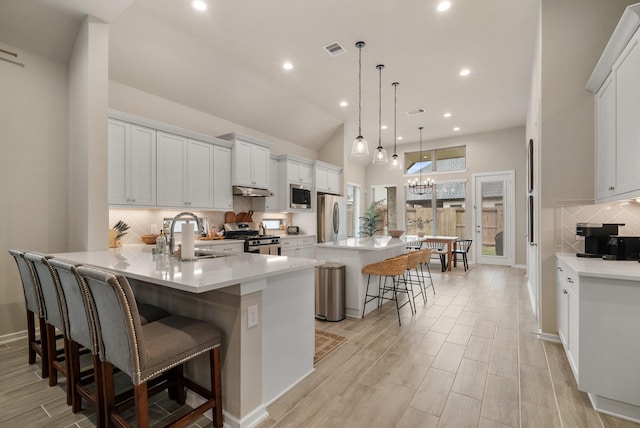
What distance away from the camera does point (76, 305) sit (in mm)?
1773

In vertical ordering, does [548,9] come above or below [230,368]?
above

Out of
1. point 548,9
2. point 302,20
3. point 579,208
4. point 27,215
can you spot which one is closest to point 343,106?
point 302,20

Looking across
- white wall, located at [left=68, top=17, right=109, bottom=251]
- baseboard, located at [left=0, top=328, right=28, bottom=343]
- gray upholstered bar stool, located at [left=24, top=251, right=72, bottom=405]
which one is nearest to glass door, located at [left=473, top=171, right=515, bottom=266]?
white wall, located at [left=68, top=17, right=109, bottom=251]

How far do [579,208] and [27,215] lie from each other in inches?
220

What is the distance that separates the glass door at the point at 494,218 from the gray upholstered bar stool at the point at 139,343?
7.93 m

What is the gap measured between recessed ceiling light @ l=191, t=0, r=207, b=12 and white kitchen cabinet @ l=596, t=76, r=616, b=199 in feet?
12.7

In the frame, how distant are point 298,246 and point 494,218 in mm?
5362

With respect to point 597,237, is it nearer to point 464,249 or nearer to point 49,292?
point 49,292

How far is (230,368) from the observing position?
176 cm

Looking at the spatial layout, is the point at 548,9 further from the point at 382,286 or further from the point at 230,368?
the point at 230,368

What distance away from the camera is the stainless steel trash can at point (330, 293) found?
3.60 m

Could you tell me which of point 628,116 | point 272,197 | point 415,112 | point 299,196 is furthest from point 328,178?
point 628,116

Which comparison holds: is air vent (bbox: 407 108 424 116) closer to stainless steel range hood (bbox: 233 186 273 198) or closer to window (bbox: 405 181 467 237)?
window (bbox: 405 181 467 237)

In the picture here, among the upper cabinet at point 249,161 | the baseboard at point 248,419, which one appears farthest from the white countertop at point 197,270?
the upper cabinet at point 249,161
